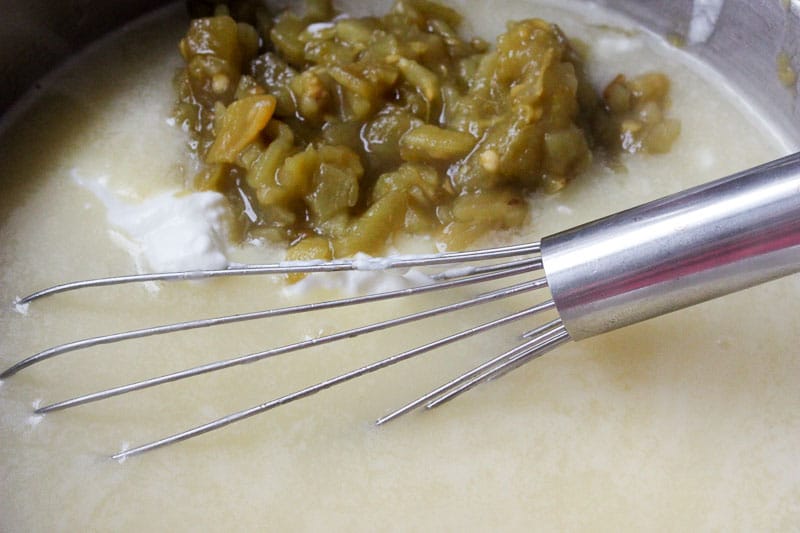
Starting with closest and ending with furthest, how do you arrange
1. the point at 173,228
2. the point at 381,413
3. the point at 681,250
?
the point at 681,250 → the point at 381,413 → the point at 173,228

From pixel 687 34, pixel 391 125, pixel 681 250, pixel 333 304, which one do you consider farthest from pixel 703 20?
pixel 333 304

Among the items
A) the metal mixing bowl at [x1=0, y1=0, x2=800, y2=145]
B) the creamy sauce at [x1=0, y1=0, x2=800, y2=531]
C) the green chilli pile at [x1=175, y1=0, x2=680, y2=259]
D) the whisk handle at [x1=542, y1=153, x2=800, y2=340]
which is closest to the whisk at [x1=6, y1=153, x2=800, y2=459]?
the whisk handle at [x1=542, y1=153, x2=800, y2=340]

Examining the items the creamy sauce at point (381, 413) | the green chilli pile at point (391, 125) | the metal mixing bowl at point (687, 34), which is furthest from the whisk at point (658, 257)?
the metal mixing bowl at point (687, 34)

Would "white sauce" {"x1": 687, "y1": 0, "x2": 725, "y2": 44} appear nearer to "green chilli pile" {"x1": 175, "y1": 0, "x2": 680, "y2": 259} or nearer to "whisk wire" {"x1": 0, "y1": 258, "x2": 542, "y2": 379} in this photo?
"green chilli pile" {"x1": 175, "y1": 0, "x2": 680, "y2": 259}

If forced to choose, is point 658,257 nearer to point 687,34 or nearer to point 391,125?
point 391,125

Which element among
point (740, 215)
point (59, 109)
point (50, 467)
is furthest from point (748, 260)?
point (59, 109)

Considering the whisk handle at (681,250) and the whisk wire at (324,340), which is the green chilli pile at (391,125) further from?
the whisk handle at (681,250)

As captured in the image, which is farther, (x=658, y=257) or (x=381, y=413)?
(x=381, y=413)

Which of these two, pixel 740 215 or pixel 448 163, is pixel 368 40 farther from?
pixel 740 215
